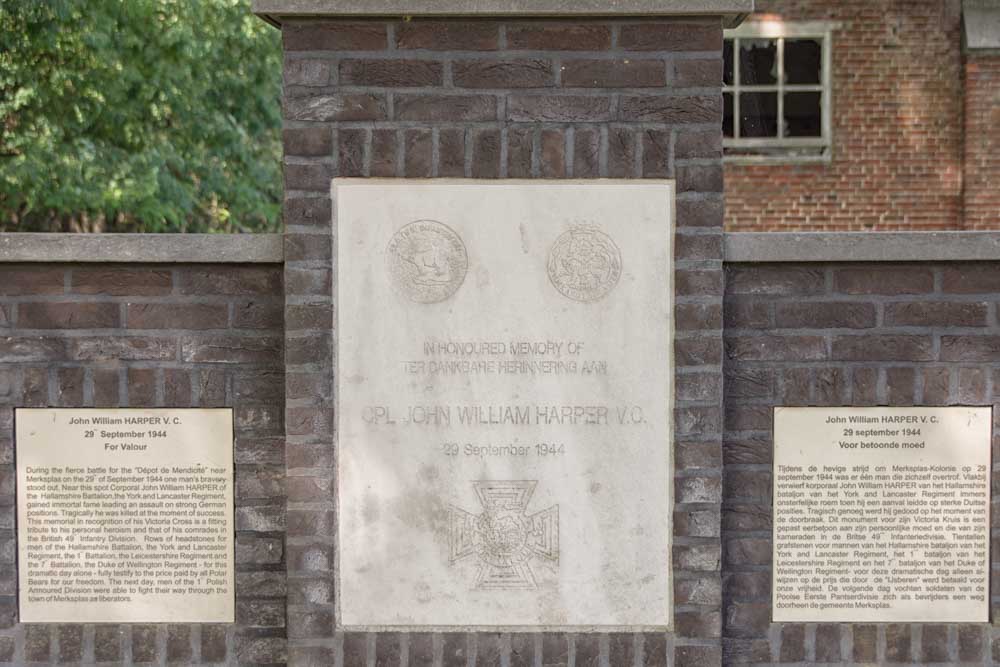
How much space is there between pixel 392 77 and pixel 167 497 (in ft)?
4.81

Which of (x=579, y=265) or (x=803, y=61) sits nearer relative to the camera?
(x=579, y=265)

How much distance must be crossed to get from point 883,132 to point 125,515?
1031 cm

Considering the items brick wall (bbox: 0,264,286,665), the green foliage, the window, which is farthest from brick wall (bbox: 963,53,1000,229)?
brick wall (bbox: 0,264,286,665)

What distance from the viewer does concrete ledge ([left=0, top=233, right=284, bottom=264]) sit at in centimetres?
344

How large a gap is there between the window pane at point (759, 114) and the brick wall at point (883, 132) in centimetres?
43

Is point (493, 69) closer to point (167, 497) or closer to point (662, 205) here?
point (662, 205)

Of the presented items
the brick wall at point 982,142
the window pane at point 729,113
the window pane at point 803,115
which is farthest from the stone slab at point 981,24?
the window pane at point 729,113

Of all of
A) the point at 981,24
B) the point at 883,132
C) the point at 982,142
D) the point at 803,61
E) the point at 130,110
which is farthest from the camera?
the point at 803,61

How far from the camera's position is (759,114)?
39.6ft

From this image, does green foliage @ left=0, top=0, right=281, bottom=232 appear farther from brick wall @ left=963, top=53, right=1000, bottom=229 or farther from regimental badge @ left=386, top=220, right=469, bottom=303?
brick wall @ left=963, top=53, right=1000, bottom=229

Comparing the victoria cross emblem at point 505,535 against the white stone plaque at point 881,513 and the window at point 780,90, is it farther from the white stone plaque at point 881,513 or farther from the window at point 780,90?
the window at point 780,90

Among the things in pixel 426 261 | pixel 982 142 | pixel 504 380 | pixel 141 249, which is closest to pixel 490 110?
pixel 426 261

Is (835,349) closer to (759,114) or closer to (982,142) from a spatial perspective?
(759,114)

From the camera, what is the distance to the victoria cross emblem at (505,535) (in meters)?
3.35
